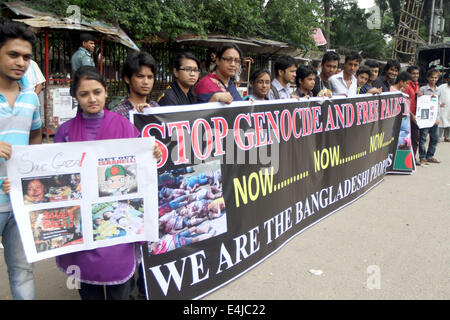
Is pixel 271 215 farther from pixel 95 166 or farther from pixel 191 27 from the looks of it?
pixel 191 27

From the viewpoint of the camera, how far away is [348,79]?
591cm

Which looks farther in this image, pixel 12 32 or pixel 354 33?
pixel 354 33

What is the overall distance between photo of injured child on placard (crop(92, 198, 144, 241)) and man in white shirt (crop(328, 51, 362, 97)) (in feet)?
13.5

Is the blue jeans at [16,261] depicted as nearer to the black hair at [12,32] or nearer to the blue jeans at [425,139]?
the black hair at [12,32]

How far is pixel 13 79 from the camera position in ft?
6.81

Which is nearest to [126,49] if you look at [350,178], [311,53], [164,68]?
[164,68]

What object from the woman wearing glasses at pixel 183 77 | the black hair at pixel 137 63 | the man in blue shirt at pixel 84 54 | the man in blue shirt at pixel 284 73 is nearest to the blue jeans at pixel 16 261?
the black hair at pixel 137 63

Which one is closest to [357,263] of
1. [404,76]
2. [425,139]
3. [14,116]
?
[14,116]

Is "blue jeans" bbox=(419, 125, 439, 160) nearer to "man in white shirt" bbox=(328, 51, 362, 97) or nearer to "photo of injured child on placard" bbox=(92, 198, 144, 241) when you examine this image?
"man in white shirt" bbox=(328, 51, 362, 97)

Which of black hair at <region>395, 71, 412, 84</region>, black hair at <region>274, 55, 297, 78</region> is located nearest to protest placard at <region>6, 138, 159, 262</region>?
black hair at <region>274, 55, 297, 78</region>

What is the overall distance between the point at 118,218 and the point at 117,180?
8.3 inches

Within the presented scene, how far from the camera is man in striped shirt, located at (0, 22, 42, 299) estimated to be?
2.05m

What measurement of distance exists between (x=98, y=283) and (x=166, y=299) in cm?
59

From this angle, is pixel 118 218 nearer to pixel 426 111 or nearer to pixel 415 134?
pixel 415 134
